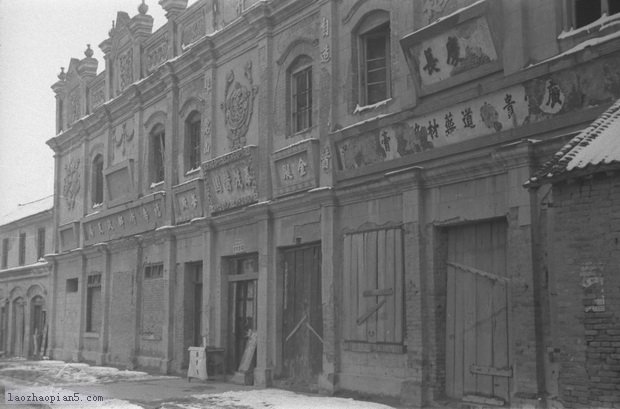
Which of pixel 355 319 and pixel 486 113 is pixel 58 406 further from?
pixel 486 113

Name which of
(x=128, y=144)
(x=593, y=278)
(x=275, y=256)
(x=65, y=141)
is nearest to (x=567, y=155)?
(x=593, y=278)

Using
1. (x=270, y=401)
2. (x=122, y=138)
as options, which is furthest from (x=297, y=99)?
(x=122, y=138)

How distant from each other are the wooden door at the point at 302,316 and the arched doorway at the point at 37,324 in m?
18.9

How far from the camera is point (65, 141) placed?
29.1m

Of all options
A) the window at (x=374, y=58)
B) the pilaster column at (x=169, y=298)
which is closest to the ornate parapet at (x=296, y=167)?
the window at (x=374, y=58)

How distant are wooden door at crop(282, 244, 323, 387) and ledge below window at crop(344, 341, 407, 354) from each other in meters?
1.14

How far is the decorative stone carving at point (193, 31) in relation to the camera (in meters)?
20.0

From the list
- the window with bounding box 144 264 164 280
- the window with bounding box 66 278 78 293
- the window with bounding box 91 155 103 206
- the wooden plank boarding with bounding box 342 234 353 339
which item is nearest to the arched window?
the wooden plank boarding with bounding box 342 234 353 339

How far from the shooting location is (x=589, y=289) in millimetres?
8086

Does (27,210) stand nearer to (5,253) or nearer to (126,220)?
(5,253)

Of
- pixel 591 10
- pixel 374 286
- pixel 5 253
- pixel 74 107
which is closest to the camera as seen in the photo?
pixel 591 10

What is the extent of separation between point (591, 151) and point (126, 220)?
17.7 metres

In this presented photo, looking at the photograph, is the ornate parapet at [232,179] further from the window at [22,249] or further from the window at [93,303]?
the window at [22,249]

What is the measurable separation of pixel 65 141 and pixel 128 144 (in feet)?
20.9
